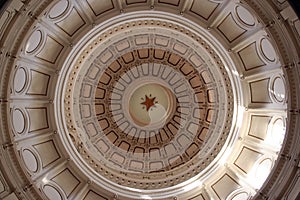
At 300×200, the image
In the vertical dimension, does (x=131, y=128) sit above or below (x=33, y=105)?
below

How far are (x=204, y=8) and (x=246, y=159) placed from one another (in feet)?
20.7

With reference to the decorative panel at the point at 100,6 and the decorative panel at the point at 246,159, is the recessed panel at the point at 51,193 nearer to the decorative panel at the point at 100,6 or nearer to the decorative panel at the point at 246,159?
the decorative panel at the point at 100,6

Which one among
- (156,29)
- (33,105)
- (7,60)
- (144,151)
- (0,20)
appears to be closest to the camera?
(0,20)

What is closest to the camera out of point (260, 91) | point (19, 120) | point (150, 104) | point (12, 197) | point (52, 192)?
point (12, 197)

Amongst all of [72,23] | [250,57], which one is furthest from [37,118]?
[250,57]

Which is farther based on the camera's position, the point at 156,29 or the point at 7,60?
the point at 156,29

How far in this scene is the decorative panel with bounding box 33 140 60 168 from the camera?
1717cm

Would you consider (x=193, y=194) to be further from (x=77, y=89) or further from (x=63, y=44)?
(x=63, y=44)

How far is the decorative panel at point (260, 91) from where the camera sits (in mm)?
16578

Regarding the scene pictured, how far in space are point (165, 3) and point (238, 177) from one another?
759 cm

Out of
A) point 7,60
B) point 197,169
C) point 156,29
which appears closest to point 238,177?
point 197,169

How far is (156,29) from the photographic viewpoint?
18.4m

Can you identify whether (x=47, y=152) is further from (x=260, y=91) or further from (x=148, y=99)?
(x=260, y=91)

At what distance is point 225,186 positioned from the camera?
18094 millimetres
